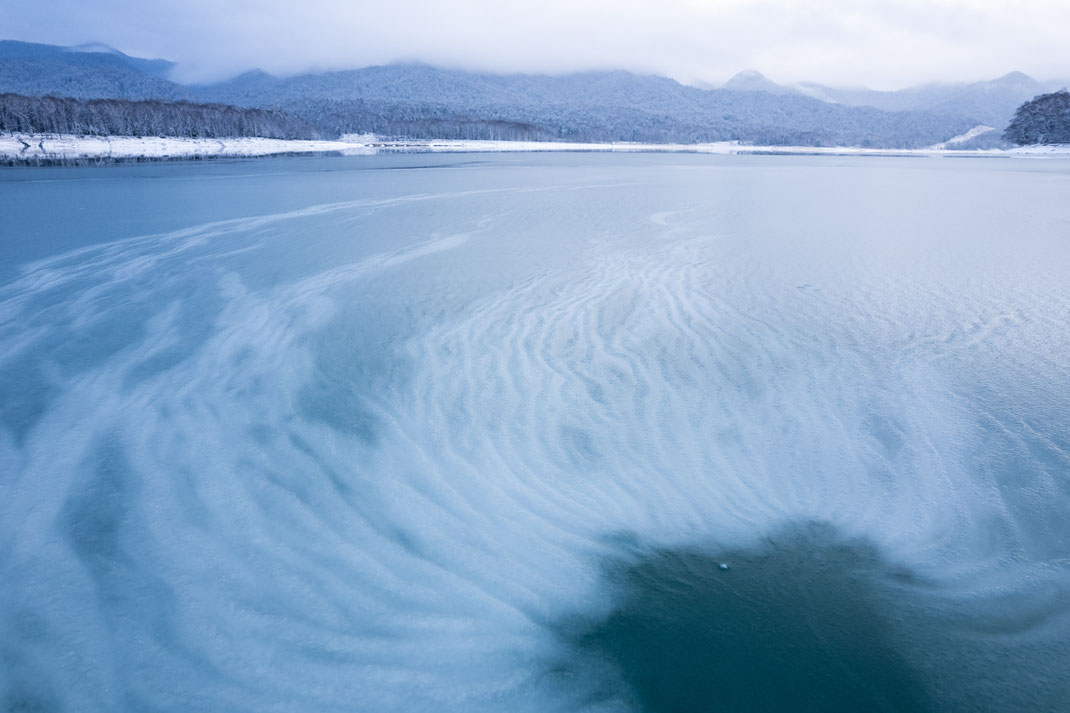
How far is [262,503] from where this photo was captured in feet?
13.3

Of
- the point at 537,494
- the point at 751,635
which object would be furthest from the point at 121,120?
the point at 751,635

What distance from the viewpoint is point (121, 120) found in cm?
5941

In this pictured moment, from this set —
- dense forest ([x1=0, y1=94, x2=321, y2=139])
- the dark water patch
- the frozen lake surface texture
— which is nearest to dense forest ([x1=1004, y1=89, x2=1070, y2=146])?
the frozen lake surface texture

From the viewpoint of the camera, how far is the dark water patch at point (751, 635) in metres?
2.71

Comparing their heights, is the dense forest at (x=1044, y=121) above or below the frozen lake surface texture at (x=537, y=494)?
above

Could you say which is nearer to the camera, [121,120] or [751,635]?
[751,635]

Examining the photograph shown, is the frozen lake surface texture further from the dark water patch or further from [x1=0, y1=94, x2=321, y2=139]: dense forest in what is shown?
[x1=0, y1=94, x2=321, y2=139]: dense forest

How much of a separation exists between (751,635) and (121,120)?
75243 millimetres

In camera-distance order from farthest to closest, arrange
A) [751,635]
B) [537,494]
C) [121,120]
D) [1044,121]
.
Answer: [1044,121] → [121,120] → [537,494] → [751,635]

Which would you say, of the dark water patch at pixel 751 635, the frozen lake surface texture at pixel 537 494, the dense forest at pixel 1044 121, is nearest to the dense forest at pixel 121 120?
the frozen lake surface texture at pixel 537 494

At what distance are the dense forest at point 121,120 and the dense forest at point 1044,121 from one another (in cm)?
9294

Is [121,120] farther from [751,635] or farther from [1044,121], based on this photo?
[1044,121]

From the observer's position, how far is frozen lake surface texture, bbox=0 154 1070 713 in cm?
286

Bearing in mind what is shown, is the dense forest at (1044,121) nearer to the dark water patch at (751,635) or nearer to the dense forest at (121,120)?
the dark water patch at (751,635)
